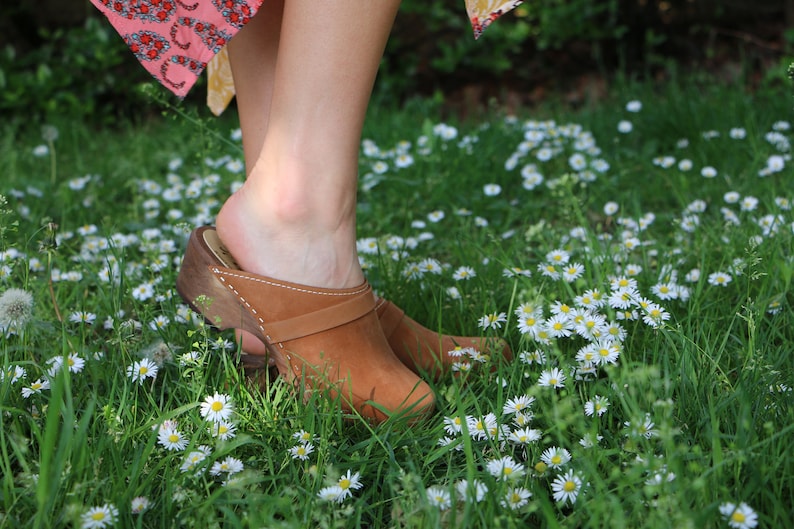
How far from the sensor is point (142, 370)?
1259mm

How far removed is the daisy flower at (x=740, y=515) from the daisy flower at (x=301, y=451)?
536 millimetres

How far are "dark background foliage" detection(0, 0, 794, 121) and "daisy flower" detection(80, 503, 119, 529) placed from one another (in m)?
2.93

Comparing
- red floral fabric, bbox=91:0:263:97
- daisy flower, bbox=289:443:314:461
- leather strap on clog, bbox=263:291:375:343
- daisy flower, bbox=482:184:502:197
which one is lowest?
daisy flower, bbox=482:184:502:197

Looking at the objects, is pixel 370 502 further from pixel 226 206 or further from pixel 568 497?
pixel 226 206

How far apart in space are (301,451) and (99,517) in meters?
0.28

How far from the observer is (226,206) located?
51.2 inches

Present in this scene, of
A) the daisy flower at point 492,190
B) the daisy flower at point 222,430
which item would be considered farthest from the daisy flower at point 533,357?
the daisy flower at point 492,190

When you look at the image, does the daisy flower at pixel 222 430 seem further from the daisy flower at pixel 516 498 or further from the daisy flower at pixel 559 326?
the daisy flower at pixel 559 326

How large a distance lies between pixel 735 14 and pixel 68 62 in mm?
3205

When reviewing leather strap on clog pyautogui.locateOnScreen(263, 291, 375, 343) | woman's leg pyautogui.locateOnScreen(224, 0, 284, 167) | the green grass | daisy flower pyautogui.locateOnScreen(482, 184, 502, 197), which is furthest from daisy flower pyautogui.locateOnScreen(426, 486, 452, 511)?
daisy flower pyautogui.locateOnScreen(482, 184, 502, 197)

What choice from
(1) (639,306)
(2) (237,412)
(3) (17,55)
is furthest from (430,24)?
(2) (237,412)

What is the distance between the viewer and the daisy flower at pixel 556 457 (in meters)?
1.05

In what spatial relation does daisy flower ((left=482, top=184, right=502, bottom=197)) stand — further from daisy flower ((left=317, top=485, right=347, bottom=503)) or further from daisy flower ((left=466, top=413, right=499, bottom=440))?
daisy flower ((left=317, top=485, right=347, bottom=503))

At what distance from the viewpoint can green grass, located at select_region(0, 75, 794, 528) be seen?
0.96m
